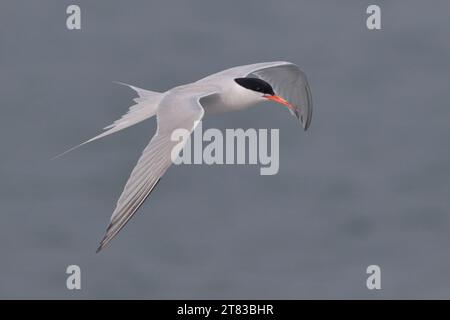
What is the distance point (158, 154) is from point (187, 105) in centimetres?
65

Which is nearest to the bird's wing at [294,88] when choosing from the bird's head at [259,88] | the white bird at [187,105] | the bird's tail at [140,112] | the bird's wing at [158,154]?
the white bird at [187,105]

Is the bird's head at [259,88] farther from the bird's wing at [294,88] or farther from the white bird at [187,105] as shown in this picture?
the bird's wing at [294,88]

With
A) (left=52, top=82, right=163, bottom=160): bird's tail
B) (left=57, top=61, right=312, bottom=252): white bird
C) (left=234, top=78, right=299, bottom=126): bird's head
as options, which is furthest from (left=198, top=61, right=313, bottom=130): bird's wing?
→ (left=52, top=82, right=163, bottom=160): bird's tail

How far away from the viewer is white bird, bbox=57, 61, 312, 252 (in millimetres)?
8922

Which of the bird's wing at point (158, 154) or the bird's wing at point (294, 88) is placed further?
the bird's wing at point (294, 88)

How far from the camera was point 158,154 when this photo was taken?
9.36 m

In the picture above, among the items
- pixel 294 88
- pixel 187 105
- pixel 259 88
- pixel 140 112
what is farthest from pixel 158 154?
pixel 294 88

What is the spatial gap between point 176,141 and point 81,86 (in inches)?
253

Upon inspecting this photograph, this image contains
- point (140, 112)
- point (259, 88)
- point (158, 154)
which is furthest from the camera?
point (259, 88)

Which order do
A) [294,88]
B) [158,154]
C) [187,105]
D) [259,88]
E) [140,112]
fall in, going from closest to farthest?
1. [158,154]
2. [187,105]
3. [140,112]
4. [259,88]
5. [294,88]

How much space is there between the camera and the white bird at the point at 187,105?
8.92 meters

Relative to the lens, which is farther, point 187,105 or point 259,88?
point 259,88

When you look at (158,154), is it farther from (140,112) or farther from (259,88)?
(259,88)

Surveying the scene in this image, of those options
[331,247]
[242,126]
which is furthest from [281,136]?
[331,247]
